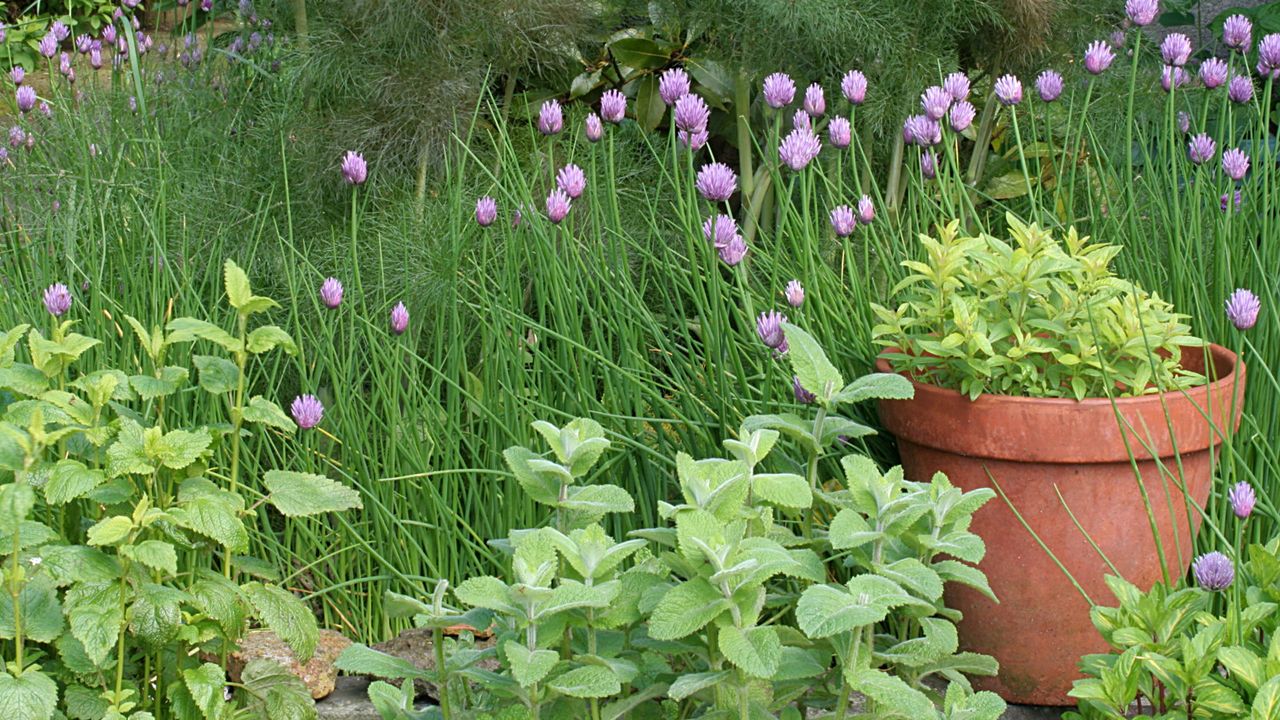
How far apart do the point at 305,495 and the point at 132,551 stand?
253 millimetres

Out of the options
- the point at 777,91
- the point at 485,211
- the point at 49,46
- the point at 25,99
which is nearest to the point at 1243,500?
the point at 777,91

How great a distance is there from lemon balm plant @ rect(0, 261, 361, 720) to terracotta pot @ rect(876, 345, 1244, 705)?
1.02 metres

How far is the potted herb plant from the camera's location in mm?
2121

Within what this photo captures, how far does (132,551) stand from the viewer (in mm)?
1736

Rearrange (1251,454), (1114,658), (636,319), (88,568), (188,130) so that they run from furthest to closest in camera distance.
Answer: (188,130), (636,319), (1251,454), (1114,658), (88,568)

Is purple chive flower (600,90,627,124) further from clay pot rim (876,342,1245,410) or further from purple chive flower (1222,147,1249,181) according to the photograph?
purple chive flower (1222,147,1249,181)

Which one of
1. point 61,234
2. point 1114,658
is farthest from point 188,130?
point 1114,658

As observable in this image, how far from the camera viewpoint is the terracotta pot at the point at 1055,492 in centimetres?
212

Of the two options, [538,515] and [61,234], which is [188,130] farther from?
[538,515]

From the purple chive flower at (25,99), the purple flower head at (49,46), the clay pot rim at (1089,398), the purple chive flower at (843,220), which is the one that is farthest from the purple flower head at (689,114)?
the purple flower head at (49,46)

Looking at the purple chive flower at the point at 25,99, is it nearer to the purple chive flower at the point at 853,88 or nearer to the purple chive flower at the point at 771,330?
the purple chive flower at the point at 853,88

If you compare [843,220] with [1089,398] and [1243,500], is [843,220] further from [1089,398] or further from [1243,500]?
[1243,500]

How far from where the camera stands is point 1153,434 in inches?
83.4

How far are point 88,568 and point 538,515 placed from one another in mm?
979
